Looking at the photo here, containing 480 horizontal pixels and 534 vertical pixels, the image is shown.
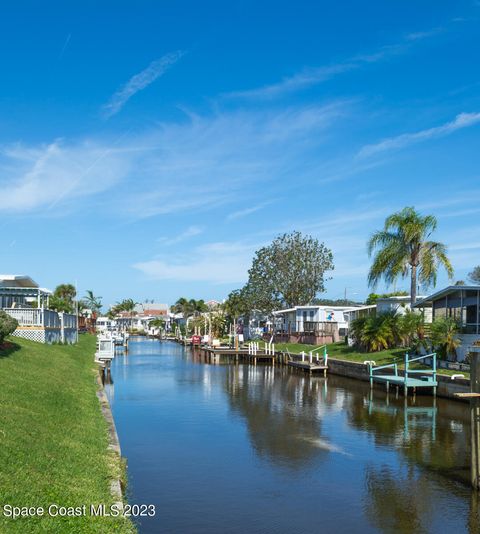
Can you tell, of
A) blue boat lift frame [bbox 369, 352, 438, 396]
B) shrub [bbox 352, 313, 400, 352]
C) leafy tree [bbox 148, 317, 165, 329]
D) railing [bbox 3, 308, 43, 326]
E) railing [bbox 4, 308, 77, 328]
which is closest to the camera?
blue boat lift frame [bbox 369, 352, 438, 396]

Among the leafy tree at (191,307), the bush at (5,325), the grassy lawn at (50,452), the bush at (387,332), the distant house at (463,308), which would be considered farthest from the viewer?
the leafy tree at (191,307)

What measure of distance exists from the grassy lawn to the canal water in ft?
5.92

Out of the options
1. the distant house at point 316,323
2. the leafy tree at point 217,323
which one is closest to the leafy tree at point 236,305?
the leafy tree at point 217,323

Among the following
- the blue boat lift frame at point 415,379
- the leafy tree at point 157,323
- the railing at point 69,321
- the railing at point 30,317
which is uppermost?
the railing at point 30,317

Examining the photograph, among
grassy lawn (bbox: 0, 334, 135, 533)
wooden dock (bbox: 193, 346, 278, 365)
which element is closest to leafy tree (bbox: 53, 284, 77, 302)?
wooden dock (bbox: 193, 346, 278, 365)

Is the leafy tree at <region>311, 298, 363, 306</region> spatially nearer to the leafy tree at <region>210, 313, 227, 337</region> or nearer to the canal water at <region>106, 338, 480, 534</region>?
the leafy tree at <region>210, 313, 227, 337</region>

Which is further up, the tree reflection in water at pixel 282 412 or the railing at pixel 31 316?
the railing at pixel 31 316

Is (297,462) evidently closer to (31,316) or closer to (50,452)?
(50,452)

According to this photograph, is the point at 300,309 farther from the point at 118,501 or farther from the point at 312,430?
the point at 118,501

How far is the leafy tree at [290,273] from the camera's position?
303ft

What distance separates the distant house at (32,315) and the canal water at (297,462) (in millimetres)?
8305

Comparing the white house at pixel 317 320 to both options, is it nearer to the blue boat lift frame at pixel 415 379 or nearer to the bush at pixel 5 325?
the blue boat lift frame at pixel 415 379

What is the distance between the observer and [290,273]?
93312 mm

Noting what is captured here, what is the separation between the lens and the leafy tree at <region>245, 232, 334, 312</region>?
9250 centimetres
